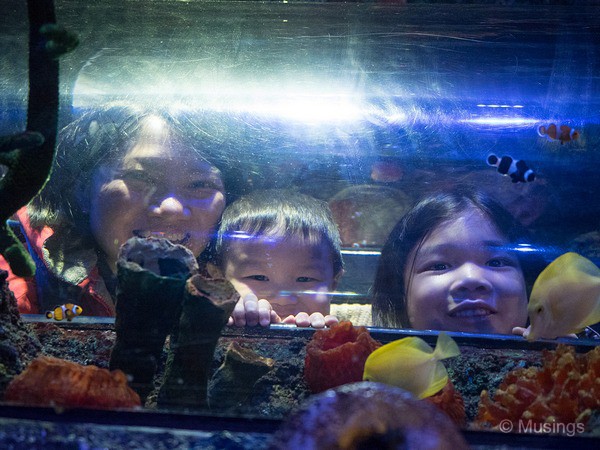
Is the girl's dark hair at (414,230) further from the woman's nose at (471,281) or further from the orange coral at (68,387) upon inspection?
the orange coral at (68,387)

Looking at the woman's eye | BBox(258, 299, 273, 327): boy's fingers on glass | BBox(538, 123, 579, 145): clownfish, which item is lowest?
BBox(258, 299, 273, 327): boy's fingers on glass

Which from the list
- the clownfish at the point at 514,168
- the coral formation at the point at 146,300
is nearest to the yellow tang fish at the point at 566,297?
the clownfish at the point at 514,168

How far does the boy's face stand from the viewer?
230cm

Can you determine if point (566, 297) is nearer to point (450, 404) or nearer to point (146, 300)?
point (450, 404)

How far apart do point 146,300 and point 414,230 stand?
5.18 feet

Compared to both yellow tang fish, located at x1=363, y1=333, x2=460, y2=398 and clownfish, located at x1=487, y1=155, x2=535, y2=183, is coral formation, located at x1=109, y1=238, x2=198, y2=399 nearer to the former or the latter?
yellow tang fish, located at x1=363, y1=333, x2=460, y2=398

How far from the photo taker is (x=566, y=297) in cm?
162

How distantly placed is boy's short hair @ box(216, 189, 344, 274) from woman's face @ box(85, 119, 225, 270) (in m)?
0.09

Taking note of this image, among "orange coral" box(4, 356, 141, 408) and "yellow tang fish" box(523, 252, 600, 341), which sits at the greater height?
"orange coral" box(4, 356, 141, 408)

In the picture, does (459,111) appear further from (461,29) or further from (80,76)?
(80,76)

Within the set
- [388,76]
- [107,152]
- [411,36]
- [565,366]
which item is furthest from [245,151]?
[565,366]

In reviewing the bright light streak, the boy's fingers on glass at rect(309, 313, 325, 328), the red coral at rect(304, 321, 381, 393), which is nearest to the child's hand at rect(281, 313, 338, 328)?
the boy's fingers on glass at rect(309, 313, 325, 328)

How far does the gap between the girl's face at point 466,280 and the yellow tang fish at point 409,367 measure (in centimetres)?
89

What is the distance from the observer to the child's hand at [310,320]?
2.10 metres
